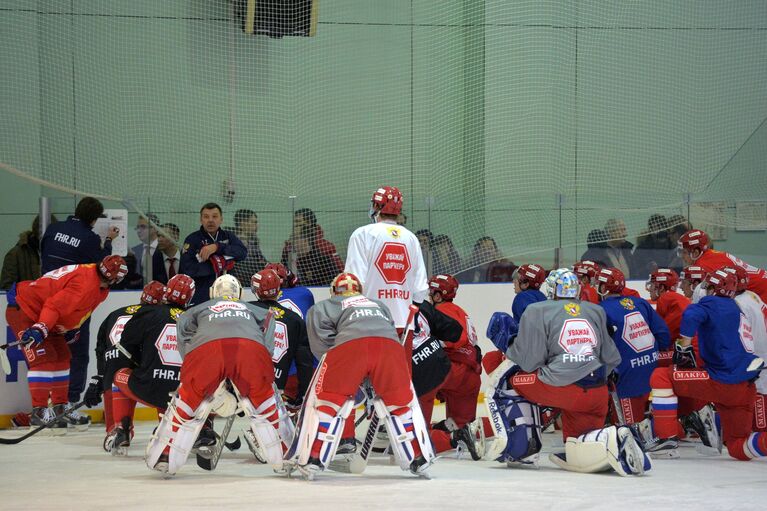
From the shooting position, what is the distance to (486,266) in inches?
380

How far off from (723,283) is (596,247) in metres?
3.26

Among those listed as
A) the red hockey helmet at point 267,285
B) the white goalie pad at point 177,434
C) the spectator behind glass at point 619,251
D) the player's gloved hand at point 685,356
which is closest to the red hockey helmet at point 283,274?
the red hockey helmet at point 267,285

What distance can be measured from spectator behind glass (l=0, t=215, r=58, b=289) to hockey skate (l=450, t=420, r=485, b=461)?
3712 millimetres

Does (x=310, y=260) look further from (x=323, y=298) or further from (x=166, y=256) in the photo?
(x=166, y=256)

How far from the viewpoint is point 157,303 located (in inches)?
267

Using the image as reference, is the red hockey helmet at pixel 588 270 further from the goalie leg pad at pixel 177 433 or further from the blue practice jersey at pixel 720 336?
the goalie leg pad at pixel 177 433

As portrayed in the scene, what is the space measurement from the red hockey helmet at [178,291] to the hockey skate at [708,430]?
3153mm

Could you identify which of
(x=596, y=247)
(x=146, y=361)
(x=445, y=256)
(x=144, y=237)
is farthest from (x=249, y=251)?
(x=596, y=247)

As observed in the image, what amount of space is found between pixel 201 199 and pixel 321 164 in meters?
1.37

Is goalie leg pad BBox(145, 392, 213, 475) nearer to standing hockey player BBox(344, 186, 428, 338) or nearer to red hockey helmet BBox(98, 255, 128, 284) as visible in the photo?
standing hockey player BBox(344, 186, 428, 338)

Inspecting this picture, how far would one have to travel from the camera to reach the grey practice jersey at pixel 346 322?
5.59 meters

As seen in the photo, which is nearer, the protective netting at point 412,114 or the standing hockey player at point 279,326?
the standing hockey player at point 279,326

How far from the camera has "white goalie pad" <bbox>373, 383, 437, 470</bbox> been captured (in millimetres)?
5629

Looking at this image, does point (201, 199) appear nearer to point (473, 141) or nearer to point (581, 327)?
point (473, 141)
